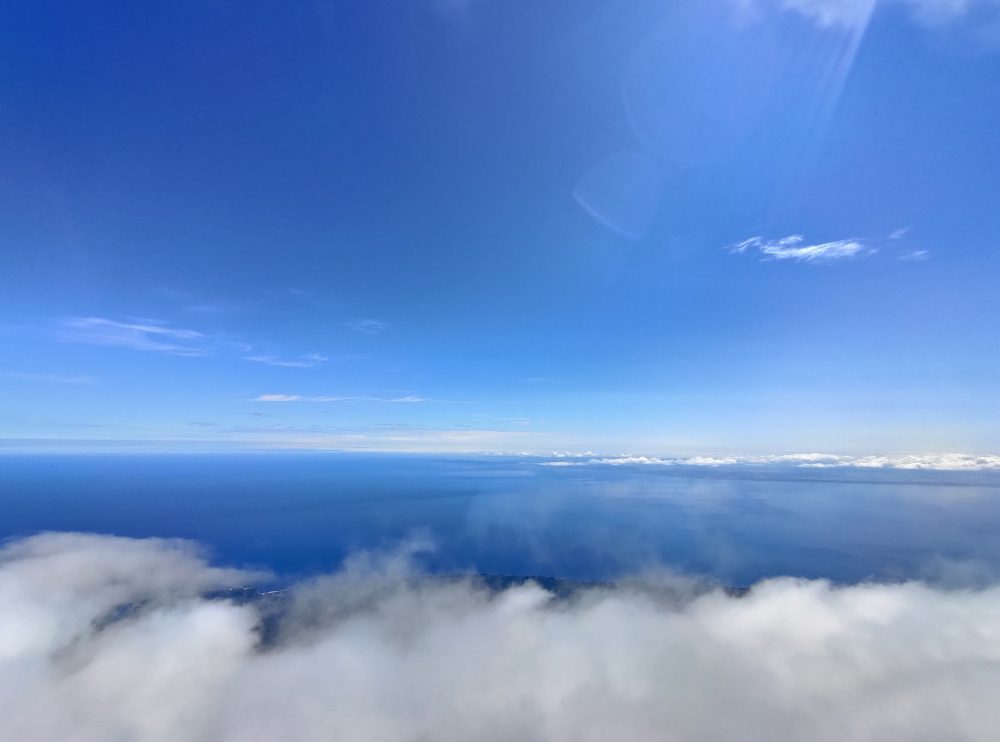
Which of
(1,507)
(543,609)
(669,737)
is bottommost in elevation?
(669,737)

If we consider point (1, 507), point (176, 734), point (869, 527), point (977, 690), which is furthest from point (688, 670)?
point (1, 507)

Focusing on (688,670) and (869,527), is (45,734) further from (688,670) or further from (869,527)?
(869,527)

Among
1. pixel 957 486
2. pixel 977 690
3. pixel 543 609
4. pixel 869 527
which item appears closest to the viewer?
pixel 977 690

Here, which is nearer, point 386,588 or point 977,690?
point 977,690

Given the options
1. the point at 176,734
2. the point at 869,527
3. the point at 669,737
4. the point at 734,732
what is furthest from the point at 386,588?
the point at 869,527

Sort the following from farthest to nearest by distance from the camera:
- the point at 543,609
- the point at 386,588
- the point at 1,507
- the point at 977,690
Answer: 1. the point at 1,507
2. the point at 386,588
3. the point at 543,609
4. the point at 977,690

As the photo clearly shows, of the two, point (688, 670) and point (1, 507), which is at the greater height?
point (1, 507)
